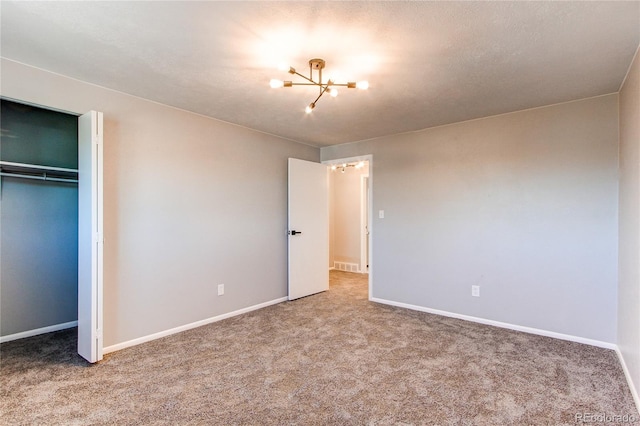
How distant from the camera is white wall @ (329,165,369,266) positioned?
6.70 metres

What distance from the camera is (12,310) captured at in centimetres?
317

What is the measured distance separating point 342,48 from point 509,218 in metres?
2.58

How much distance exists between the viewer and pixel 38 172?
10.7 ft

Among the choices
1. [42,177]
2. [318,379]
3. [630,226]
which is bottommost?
[318,379]

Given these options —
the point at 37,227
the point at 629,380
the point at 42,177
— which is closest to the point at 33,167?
the point at 42,177

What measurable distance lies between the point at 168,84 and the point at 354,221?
15.3ft

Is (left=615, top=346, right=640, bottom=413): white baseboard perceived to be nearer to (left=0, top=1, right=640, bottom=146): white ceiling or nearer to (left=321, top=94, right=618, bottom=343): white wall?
(left=321, top=94, right=618, bottom=343): white wall

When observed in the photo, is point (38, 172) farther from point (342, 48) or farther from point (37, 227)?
point (342, 48)

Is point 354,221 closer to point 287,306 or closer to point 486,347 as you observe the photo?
point 287,306

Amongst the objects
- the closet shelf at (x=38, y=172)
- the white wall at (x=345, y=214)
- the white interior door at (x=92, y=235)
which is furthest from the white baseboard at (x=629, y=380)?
the closet shelf at (x=38, y=172)

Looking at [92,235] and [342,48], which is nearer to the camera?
[342,48]

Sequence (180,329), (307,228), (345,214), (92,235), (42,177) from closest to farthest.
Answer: (92,235) → (42,177) → (180,329) → (307,228) → (345,214)

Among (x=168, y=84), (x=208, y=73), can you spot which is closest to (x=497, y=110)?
(x=208, y=73)

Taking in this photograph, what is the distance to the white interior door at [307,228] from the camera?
460 centimetres
